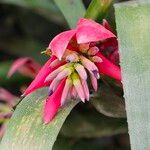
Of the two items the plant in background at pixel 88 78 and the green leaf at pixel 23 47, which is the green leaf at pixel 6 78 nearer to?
the green leaf at pixel 23 47

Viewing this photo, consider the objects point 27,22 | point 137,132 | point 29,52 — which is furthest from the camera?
point 27,22

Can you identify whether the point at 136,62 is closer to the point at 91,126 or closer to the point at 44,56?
the point at 91,126

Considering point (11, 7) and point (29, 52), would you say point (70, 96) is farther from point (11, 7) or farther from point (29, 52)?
point (11, 7)

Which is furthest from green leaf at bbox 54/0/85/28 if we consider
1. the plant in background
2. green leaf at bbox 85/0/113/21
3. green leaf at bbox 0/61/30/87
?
green leaf at bbox 0/61/30/87

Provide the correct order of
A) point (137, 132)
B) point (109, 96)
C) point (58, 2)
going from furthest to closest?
point (58, 2) → point (109, 96) → point (137, 132)

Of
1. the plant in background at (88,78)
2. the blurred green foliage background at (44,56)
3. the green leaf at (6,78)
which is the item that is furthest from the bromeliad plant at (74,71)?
the green leaf at (6,78)

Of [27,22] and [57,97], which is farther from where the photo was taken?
[27,22]

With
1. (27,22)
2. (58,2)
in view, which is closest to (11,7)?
(27,22)

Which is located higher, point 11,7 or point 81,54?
point 81,54
